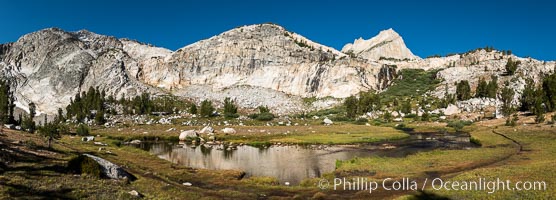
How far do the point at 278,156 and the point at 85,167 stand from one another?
123ft

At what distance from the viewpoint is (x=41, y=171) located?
2972 centimetres

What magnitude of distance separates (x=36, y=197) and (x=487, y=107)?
16412 centimetres

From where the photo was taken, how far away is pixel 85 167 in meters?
30.4

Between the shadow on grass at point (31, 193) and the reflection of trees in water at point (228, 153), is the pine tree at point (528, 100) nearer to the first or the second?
the reflection of trees in water at point (228, 153)

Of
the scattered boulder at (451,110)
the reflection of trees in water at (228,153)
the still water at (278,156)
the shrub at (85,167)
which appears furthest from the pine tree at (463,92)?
the shrub at (85,167)

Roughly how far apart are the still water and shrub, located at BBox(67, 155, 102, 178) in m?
20.3

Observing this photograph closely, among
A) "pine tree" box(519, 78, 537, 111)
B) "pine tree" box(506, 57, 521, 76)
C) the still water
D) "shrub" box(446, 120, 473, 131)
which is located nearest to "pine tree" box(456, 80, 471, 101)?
"pine tree" box(519, 78, 537, 111)

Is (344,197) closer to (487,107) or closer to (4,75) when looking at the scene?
(487,107)

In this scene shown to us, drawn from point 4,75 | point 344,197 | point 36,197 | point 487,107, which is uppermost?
point 4,75

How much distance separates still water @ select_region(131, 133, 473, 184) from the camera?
4978 centimetres

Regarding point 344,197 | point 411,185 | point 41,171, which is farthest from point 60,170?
point 411,185

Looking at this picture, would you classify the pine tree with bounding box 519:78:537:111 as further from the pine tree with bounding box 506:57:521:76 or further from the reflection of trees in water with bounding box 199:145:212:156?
the reflection of trees in water with bounding box 199:145:212:156

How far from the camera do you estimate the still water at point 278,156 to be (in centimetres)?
4978

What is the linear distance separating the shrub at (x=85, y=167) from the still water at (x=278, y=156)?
2027 centimetres
